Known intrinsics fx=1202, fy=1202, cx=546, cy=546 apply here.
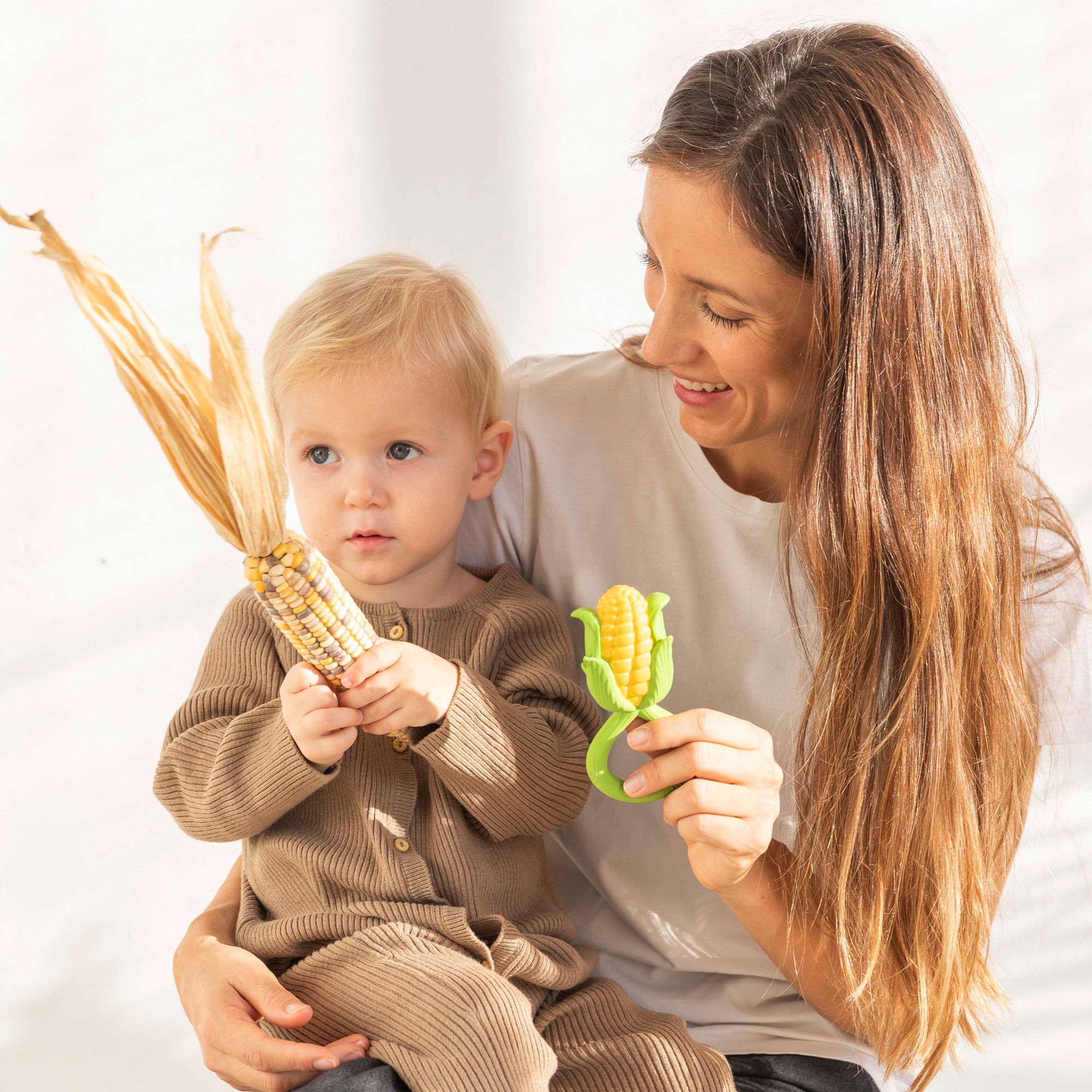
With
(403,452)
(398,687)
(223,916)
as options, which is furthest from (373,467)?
(223,916)

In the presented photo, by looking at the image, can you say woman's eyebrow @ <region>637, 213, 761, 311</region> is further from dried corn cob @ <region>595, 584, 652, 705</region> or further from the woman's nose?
dried corn cob @ <region>595, 584, 652, 705</region>

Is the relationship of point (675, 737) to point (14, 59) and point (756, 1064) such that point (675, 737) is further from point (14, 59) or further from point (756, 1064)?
point (14, 59)

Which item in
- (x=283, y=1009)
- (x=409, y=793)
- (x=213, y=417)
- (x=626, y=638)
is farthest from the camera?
(x=409, y=793)

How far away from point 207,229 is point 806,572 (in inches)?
44.7

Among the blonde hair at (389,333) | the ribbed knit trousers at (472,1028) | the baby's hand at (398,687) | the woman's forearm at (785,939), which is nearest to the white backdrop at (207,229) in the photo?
the blonde hair at (389,333)

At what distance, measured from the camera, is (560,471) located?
1509 mm

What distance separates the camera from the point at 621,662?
3.48 feet

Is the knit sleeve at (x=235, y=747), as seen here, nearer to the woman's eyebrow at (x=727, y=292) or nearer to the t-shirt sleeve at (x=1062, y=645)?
the woman's eyebrow at (x=727, y=292)

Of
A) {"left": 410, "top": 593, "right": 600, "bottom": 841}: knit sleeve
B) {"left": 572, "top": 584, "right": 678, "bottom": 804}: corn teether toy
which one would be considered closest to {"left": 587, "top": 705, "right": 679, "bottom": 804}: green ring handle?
{"left": 572, "top": 584, "right": 678, "bottom": 804}: corn teether toy

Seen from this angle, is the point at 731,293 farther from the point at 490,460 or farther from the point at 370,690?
the point at 370,690

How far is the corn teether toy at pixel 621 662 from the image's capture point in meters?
1.06

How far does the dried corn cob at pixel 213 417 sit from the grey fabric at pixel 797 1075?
0.78 meters

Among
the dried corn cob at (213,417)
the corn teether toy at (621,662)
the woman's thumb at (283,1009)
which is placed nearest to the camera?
the dried corn cob at (213,417)

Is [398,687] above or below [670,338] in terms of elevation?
below
